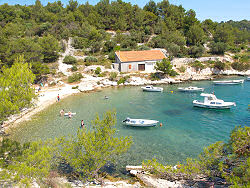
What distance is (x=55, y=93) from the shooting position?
145 ft

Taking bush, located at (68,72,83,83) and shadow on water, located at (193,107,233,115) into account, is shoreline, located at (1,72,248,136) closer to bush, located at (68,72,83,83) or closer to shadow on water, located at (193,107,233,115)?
bush, located at (68,72,83,83)

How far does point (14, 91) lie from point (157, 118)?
20288 millimetres

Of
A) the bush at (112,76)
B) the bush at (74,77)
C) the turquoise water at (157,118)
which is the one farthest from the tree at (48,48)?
the turquoise water at (157,118)

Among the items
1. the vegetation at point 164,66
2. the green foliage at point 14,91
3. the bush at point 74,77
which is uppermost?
the vegetation at point 164,66

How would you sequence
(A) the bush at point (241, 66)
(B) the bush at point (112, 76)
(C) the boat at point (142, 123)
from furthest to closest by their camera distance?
(A) the bush at point (241, 66) < (B) the bush at point (112, 76) < (C) the boat at point (142, 123)

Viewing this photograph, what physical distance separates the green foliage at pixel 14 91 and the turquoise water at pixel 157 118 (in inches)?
223

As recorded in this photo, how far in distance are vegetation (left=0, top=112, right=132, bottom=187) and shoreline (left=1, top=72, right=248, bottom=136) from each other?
13.6 metres

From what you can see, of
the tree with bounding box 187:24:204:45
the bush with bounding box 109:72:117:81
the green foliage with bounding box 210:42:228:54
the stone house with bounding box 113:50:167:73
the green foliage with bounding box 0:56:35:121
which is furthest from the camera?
the tree with bounding box 187:24:204:45

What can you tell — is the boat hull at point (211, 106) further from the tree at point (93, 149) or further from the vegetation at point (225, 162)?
the tree at point (93, 149)

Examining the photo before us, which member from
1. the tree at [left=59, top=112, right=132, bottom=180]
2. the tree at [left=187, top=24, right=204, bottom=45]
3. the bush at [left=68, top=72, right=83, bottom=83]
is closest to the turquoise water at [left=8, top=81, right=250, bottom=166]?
the tree at [left=59, top=112, right=132, bottom=180]

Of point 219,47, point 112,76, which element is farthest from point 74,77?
point 219,47

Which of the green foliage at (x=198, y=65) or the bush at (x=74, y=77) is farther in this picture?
the green foliage at (x=198, y=65)

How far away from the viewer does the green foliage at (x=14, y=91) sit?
20.0 meters

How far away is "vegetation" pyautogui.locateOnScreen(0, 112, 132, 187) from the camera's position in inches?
506
